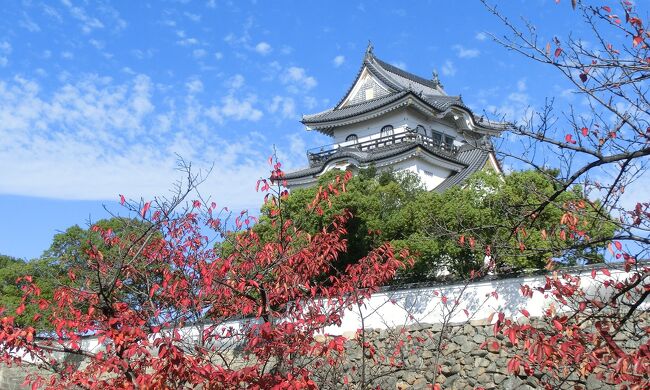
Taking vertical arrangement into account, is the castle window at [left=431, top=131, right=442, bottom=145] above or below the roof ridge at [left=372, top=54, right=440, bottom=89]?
below

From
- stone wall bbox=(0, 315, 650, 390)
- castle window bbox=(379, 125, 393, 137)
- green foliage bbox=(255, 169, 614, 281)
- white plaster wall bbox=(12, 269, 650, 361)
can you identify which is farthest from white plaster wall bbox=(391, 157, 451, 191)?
stone wall bbox=(0, 315, 650, 390)

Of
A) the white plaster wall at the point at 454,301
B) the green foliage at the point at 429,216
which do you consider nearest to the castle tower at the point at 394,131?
the green foliage at the point at 429,216

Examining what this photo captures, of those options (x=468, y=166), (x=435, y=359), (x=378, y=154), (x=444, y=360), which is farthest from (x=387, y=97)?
(x=435, y=359)

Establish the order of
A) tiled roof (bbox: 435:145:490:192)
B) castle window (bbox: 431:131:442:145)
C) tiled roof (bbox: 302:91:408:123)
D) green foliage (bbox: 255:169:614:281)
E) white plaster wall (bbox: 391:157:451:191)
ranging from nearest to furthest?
green foliage (bbox: 255:169:614:281)
tiled roof (bbox: 435:145:490:192)
white plaster wall (bbox: 391:157:451:191)
tiled roof (bbox: 302:91:408:123)
castle window (bbox: 431:131:442:145)

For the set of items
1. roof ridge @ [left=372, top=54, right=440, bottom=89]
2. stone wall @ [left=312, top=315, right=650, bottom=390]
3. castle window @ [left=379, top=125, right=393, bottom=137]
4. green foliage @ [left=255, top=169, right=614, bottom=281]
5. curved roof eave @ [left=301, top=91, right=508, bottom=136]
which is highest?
roof ridge @ [left=372, top=54, right=440, bottom=89]

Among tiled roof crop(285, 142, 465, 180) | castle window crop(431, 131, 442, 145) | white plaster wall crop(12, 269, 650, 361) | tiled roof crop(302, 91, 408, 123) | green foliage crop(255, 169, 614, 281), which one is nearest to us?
white plaster wall crop(12, 269, 650, 361)

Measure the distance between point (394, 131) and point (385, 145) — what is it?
5.86ft

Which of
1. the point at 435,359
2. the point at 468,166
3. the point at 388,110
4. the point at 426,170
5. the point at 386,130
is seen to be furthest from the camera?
the point at 386,130

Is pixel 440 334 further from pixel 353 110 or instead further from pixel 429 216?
pixel 353 110

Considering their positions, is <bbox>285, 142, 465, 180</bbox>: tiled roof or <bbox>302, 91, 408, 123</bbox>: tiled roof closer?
<bbox>285, 142, 465, 180</bbox>: tiled roof

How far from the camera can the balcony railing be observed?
88.6ft

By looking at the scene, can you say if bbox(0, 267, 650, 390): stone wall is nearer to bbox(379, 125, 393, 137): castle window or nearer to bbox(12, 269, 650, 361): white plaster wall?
bbox(12, 269, 650, 361): white plaster wall

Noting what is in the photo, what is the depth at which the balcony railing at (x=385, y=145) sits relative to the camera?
27.0m

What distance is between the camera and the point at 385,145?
90.9 feet
